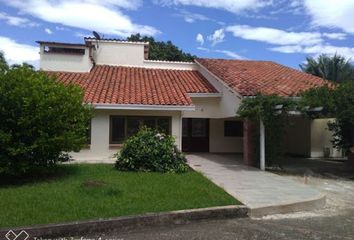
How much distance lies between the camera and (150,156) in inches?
571

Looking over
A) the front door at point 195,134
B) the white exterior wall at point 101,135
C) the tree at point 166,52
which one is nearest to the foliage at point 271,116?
the white exterior wall at point 101,135

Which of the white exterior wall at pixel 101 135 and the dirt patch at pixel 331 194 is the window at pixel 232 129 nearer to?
the white exterior wall at pixel 101 135

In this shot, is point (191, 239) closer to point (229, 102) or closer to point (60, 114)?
point (60, 114)

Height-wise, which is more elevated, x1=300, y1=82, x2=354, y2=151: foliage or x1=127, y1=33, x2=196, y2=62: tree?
x1=127, y1=33, x2=196, y2=62: tree

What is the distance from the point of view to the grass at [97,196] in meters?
8.36

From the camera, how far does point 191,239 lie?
753 cm

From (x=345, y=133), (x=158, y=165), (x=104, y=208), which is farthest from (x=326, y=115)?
(x=104, y=208)

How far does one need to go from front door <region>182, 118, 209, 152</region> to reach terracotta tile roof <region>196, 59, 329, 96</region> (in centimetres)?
285

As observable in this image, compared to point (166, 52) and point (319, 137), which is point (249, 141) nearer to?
point (319, 137)

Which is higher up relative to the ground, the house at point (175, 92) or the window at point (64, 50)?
the window at point (64, 50)

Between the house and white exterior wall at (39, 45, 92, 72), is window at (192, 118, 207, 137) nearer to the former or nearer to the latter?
the house

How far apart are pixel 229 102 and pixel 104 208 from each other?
12148 mm

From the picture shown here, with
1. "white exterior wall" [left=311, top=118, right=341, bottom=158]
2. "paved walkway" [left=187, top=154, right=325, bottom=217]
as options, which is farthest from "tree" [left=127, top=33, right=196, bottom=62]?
"paved walkway" [left=187, top=154, right=325, bottom=217]

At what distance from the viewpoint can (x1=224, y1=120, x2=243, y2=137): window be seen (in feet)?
77.8
